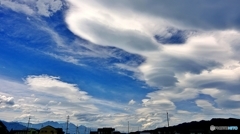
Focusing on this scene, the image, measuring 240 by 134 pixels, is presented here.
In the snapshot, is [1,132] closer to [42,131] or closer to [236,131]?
[42,131]

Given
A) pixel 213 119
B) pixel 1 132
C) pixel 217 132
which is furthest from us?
pixel 213 119

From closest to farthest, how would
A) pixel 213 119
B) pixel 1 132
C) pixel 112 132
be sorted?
pixel 1 132 < pixel 213 119 < pixel 112 132

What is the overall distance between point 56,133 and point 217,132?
83077 millimetres

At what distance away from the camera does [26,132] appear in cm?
14375

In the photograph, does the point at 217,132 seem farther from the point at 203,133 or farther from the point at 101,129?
the point at 101,129

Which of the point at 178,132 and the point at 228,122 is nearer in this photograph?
the point at 228,122

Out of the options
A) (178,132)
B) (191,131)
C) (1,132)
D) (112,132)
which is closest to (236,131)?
(191,131)

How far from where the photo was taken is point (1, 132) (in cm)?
11950

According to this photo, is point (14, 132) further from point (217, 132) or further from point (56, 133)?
point (217, 132)

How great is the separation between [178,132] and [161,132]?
56.0ft

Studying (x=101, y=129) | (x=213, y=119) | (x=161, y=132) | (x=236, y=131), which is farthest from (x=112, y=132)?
(x=236, y=131)

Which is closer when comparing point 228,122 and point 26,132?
point 228,122

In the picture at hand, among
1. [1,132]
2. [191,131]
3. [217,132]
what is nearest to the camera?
[217,132]

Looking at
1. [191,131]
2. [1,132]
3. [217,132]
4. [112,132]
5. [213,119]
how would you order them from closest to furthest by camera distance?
[217,132], [191,131], [1,132], [213,119], [112,132]
